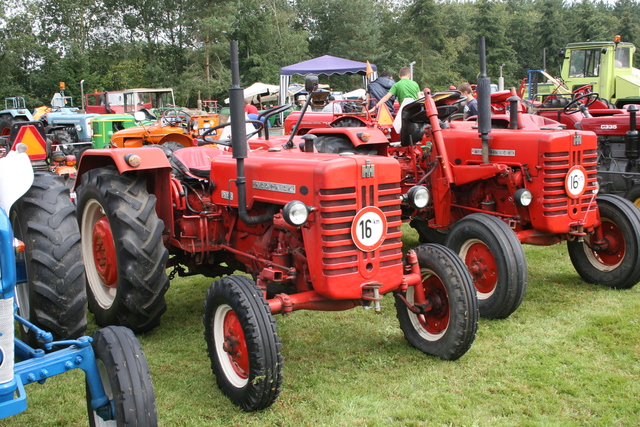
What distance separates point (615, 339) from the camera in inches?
152

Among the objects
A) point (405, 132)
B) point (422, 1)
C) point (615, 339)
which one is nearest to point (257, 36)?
point (422, 1)

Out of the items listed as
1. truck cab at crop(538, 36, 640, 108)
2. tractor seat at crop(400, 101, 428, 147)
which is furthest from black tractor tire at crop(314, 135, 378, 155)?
truck cab at crop(538, 36, 640, 108)

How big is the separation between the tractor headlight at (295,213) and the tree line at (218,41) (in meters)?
30.7

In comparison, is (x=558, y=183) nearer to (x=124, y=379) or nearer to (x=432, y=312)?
(x=432, y=312)

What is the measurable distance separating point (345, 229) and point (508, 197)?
2.41 meters

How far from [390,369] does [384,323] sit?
31.1 inches

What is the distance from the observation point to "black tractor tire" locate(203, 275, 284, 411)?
2.88 m

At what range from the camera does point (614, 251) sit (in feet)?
16.5

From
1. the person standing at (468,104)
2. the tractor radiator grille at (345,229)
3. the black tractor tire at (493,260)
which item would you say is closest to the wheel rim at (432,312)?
the tractor radiator grille at (345,229)

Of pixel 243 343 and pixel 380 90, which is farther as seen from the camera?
pixel 380 90

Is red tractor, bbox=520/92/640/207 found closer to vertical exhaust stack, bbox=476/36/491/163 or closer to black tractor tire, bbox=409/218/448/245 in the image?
black tractor tire, bbox=409/218/448/245

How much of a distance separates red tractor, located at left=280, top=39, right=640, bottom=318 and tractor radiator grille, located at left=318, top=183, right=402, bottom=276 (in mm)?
1429

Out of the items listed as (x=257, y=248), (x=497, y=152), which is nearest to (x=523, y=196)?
(x=497, y=152)

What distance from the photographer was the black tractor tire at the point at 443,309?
3359mm
